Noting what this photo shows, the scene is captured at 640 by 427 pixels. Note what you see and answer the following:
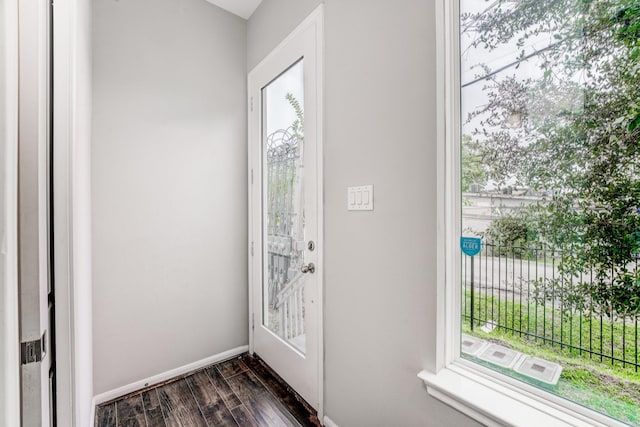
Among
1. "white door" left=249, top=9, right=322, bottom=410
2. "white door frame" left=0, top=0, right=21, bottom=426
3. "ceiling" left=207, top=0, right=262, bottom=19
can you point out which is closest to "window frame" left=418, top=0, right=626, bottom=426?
"white door" left=249, top=9, right=322, bottom=410

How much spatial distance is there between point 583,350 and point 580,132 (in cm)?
63

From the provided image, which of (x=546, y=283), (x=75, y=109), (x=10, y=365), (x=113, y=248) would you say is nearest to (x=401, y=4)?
(x=546, y=283)

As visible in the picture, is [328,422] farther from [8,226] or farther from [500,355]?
[8,226]

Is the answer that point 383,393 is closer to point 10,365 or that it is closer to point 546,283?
point 546,283

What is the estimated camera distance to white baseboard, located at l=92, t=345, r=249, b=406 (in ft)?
5.78

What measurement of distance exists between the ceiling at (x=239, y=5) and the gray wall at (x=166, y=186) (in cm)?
5

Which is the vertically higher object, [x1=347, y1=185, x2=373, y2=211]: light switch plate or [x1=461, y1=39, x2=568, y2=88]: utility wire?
[x1=461, y1=39, x2=568, y2=88]: utility wire

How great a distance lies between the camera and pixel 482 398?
3.05 ft

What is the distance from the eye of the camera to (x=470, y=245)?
1061 millimetres

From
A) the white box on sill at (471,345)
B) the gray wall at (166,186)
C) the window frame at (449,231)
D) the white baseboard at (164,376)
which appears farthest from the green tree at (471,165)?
the white baseboard at (164,376)

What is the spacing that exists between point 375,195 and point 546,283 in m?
0.67

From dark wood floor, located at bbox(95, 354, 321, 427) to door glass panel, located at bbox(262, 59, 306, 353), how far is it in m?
0.33

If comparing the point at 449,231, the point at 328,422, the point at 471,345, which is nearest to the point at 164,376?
the point at 328,422

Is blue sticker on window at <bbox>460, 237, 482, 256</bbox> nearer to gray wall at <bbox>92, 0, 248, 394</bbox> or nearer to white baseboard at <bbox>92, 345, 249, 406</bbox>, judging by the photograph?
gray wall at <bbox>92, 0, 248, 394</bbox>
